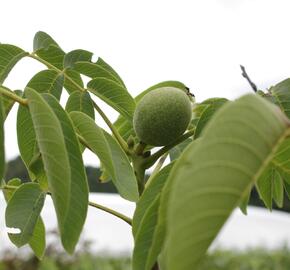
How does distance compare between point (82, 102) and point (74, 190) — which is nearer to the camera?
point (74, 190)

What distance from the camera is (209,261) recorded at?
5.68 metres

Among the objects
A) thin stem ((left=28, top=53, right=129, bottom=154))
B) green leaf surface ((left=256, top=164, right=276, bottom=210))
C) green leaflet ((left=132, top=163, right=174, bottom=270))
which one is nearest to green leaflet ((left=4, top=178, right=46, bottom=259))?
thin stem ((left=28, top=53, right=129, bottom=154))

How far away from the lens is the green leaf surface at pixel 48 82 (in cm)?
126

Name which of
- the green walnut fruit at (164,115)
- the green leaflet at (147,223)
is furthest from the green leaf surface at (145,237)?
the green walnut fruit at (164,115)

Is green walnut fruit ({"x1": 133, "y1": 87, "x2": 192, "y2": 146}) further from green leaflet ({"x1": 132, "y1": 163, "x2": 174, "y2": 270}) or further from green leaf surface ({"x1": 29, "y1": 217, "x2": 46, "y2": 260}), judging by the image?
green leaf surface ({"x1": 29, "y1": 217, "x2": 46, "y2": 260})

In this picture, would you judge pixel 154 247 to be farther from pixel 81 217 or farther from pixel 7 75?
pixel 7 75

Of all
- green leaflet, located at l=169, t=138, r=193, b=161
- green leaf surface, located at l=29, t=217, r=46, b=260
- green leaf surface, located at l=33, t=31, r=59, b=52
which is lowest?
green leaf surface, located at l=29, t=217, r=46, b=260

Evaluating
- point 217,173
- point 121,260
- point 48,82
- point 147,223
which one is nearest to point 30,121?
point 48,82

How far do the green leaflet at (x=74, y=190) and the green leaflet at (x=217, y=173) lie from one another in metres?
0.38

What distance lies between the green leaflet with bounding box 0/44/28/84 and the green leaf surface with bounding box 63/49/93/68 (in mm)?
118

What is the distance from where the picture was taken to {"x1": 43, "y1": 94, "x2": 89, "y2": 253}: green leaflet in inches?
34.9

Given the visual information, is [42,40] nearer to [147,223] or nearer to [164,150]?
[164,150]

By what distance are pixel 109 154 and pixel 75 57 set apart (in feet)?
1.34

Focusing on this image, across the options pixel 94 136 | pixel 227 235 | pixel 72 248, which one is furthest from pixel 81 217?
pixel 227 235
